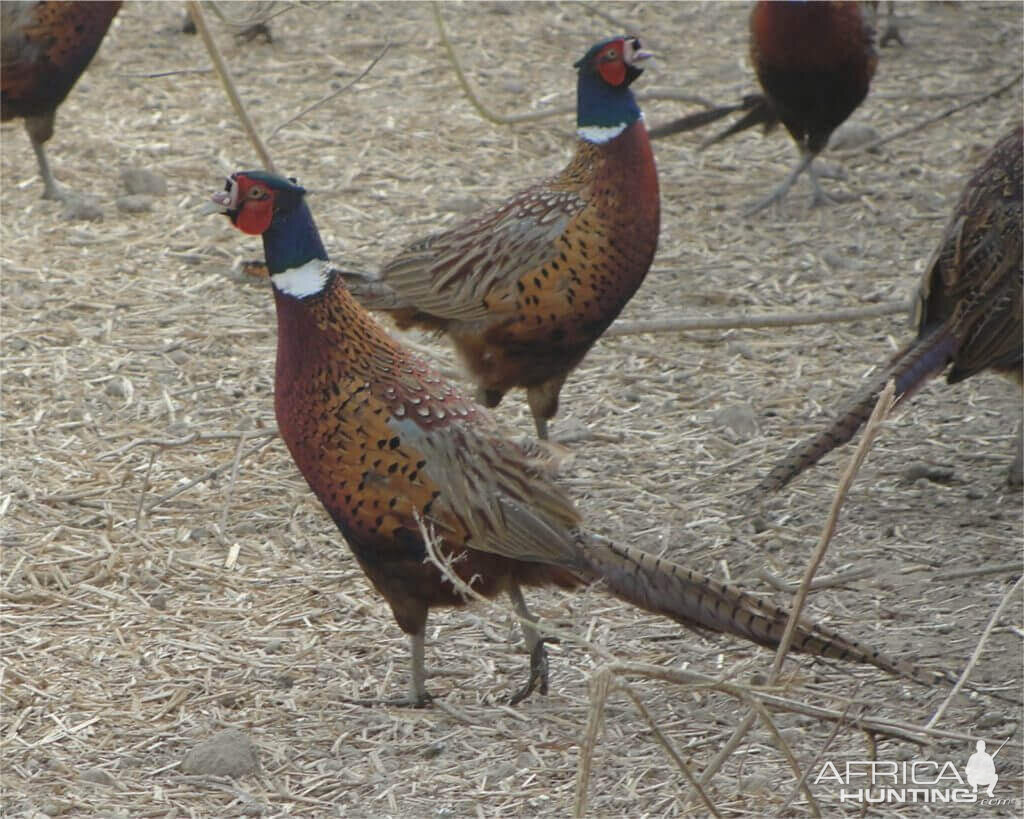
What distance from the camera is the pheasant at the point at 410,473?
3240 mm

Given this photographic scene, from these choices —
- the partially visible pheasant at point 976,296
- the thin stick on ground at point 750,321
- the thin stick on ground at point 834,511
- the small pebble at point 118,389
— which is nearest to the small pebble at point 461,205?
the thin stick on ground at point 750,321

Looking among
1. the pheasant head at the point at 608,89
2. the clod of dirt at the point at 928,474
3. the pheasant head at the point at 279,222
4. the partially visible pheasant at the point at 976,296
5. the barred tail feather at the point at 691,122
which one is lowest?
the clod of dirt at the point at 928,474

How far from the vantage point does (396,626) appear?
12.6 feet

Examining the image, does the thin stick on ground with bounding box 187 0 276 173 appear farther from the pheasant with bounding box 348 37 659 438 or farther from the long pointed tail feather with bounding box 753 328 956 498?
the long pointed tail feather with bounding box 753 328 956 498

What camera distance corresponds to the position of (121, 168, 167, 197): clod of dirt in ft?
21.1

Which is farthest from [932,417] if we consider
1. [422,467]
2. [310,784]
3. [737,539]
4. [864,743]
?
[310,784]

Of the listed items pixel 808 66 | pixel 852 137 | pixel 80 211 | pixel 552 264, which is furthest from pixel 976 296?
pixel 80 211

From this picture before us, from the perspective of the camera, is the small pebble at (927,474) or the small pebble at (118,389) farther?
the small pebble at (118,389)

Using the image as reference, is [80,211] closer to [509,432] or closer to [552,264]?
[552,264]

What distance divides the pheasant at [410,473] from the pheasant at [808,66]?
10.7ft

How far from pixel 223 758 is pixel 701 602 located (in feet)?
3.43

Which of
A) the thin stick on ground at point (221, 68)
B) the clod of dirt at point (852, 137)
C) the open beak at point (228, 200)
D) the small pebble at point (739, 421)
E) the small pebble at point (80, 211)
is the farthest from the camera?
the clod of dirt at point (852, 137)

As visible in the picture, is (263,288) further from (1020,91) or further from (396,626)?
(1020,91)

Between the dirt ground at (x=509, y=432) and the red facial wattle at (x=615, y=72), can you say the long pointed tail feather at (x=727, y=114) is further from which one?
the red facial wattle at (x=615, y=72)
